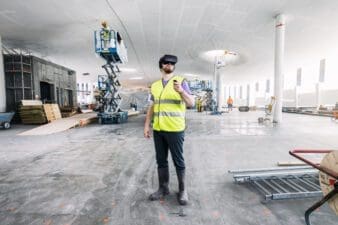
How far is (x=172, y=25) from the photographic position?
33.9 ft

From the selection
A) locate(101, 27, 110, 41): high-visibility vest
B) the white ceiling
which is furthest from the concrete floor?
the white ceiling

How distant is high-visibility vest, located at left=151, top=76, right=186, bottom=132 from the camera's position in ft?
6.75

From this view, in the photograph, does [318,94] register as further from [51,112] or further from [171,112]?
[51,112]

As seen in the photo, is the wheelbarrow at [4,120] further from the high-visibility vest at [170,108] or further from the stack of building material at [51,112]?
the high-visibility vest at [170,108]

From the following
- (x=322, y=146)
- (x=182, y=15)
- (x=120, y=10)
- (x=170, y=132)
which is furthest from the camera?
(x=182, y=15)

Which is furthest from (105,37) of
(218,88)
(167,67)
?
(218,88)

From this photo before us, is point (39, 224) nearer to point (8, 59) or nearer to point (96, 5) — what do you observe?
point (96, 5)

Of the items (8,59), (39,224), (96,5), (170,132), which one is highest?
(96,5)

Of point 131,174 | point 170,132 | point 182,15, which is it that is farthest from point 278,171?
point 182,15

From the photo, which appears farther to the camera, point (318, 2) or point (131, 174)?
point (318, 2)

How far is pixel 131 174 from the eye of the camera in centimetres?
287

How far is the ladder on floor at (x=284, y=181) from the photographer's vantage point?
2166 mm

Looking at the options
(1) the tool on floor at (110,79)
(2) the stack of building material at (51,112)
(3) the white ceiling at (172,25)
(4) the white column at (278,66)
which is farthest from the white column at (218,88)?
(2) the stack of building material at (51,112)

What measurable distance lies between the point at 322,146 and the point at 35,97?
13.4 metres
